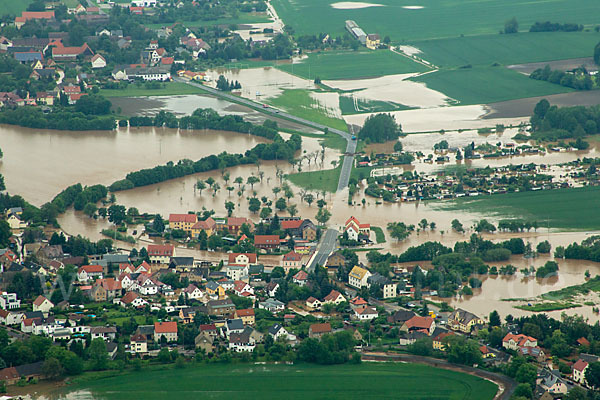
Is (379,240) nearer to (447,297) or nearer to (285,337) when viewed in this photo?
(447,297)

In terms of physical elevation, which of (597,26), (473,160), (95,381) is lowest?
(95,381)

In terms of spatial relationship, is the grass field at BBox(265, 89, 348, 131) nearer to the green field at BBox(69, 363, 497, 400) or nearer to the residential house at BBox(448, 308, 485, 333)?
the residential house at BBox(448, 308, 485, 333)

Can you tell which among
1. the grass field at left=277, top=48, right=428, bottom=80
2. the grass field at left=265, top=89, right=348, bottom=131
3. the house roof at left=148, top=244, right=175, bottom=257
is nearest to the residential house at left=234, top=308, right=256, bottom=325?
the house roof at left=148, top=244, right=175, bottom=257

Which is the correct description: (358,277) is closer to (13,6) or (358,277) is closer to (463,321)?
(463,321)

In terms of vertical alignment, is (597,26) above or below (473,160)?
above

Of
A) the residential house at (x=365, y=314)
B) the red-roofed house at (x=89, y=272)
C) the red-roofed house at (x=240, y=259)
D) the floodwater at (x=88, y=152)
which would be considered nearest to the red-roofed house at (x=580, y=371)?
the residential house at (x=365, y=314)

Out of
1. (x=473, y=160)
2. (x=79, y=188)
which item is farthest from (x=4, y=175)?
(x=473, y=160)
